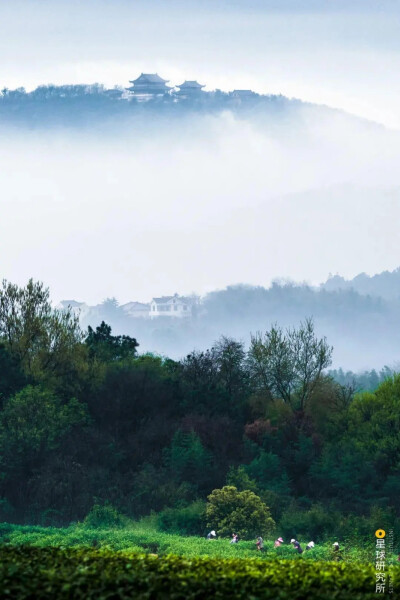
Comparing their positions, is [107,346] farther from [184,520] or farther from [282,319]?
[282,319]

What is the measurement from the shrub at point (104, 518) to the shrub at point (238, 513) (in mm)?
2455

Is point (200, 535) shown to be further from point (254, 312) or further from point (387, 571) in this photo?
point (254, 312)

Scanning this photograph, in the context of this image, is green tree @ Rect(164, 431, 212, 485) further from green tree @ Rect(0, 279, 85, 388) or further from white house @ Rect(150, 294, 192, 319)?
white house @ Rect(150, 294, 192, 319)

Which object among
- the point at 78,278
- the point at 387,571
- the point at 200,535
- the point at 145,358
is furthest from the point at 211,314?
the point at 387,571

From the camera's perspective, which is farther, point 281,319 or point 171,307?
point 171,307

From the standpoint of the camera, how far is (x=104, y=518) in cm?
2939

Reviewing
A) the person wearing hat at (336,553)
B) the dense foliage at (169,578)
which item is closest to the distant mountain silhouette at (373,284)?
the person wearing hat at (336,553)

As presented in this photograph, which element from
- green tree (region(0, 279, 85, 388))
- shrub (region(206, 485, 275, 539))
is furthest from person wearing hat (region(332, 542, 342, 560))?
green tree (region(0, 279, 85, 388))

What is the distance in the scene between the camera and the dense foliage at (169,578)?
41.2ft

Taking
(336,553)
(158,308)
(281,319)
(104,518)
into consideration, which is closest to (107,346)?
(104,518)

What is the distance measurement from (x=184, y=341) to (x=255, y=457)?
14025cm

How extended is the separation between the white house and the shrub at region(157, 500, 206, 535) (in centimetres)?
14424

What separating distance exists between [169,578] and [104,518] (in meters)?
16.8

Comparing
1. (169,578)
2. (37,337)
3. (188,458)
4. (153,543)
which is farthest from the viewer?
(37,337)
